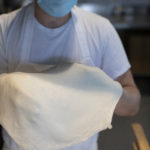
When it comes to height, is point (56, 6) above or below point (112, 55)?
above

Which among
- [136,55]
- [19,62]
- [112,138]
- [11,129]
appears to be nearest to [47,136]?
[11,129]

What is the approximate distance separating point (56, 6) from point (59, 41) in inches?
4.1

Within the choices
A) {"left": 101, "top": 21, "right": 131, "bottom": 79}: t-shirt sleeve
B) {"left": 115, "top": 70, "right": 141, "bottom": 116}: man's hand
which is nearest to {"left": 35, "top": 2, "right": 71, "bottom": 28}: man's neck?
{"left": 101, "top": 21, "right": 131, "bottom": 79}: t-shirt sleeve

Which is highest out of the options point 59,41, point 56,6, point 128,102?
point 56,6

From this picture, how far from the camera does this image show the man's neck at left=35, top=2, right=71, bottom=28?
0.66m

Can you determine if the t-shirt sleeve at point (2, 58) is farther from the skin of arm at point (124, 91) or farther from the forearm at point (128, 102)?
the forearm at point (128, 102)

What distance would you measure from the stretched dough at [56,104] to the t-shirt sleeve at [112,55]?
11 cm

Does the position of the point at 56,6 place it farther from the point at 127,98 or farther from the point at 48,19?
the point at 127,98

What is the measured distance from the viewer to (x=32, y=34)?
0.69 m

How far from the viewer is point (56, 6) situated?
61 cm

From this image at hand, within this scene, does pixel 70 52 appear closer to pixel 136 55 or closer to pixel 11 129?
pixel 11 129

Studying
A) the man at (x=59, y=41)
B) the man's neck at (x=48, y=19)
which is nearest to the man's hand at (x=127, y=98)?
the man at (x=59, y=41)

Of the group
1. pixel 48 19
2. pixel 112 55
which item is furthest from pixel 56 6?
pixel 112 55

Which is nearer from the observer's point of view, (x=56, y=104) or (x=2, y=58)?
(x=56, y=104)
